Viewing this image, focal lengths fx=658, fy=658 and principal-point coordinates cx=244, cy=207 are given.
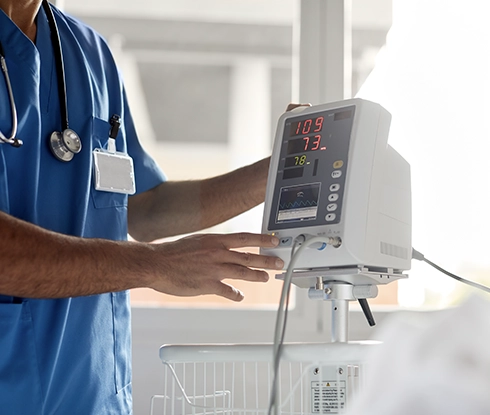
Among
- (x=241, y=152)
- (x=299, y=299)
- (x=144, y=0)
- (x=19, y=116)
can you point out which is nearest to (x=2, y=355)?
(x=19, y=116)

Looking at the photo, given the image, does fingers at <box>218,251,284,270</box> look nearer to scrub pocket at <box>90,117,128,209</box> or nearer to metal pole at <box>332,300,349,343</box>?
metal pole at <box>332,300,349,343</box>

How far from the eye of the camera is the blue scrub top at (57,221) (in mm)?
1090

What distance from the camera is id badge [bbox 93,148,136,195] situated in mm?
1263

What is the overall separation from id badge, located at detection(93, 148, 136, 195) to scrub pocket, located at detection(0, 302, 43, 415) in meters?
0.28

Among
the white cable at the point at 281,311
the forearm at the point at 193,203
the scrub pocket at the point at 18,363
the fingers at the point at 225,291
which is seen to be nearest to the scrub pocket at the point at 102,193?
the forearm at the point at 193,203

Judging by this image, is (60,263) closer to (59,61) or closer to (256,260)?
(256,260)

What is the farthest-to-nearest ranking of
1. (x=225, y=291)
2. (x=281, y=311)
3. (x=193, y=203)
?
1. (x=193, y=203)
2. (x=225, y=291)
3. (x=281, y=311)

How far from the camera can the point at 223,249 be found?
39.8 inches

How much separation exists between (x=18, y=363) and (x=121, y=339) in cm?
24

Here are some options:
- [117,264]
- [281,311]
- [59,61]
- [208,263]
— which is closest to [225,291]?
[208,263]

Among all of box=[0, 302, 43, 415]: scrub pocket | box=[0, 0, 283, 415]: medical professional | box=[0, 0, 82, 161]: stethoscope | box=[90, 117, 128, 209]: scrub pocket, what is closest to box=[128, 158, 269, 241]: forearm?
box=[0, 0, 283, 415]: medical professional

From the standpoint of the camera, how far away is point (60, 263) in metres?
0.98

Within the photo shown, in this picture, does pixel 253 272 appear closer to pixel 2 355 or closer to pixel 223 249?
pixel 223 249

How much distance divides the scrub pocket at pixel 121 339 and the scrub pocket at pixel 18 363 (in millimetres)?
191
